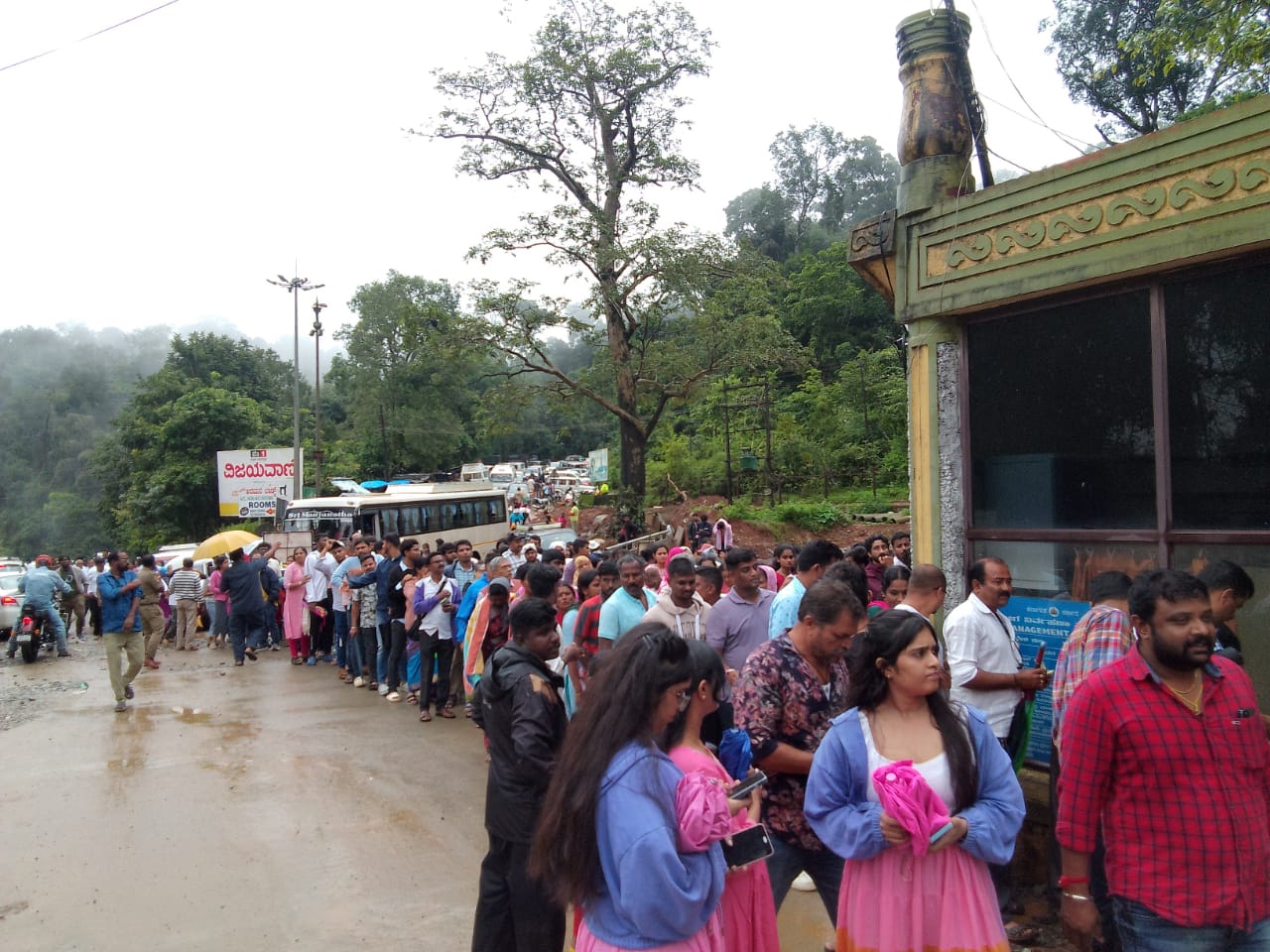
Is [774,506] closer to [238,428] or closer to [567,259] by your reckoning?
[567,259]

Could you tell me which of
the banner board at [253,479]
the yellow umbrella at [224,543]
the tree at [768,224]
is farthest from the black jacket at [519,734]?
the tree at [768,224]

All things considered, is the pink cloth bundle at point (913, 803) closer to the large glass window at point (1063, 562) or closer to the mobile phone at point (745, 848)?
the mobile phone at point (745, 848)

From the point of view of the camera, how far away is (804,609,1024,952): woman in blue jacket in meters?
2.49

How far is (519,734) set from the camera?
3.30m

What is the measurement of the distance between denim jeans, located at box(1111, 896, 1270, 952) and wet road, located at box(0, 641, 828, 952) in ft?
6.43

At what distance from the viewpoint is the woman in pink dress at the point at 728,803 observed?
2.48m

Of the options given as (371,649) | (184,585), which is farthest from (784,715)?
(184,585)

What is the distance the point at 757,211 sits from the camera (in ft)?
203

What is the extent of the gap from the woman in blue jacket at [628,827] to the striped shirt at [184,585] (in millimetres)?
14588

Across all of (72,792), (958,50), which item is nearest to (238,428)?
(72,792)

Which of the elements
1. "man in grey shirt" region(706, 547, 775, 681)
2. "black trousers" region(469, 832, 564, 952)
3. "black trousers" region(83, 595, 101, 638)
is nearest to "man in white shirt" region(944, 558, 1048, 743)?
"man in grey shirt" region(706, 547, 775, 681)

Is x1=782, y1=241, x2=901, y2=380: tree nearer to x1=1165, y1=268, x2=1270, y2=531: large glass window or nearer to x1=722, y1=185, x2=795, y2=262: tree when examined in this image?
x1=722, y1=185, x2=795, y2=262: tree

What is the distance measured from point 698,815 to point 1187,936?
5.09 ft

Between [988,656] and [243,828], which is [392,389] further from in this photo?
[988,656]
